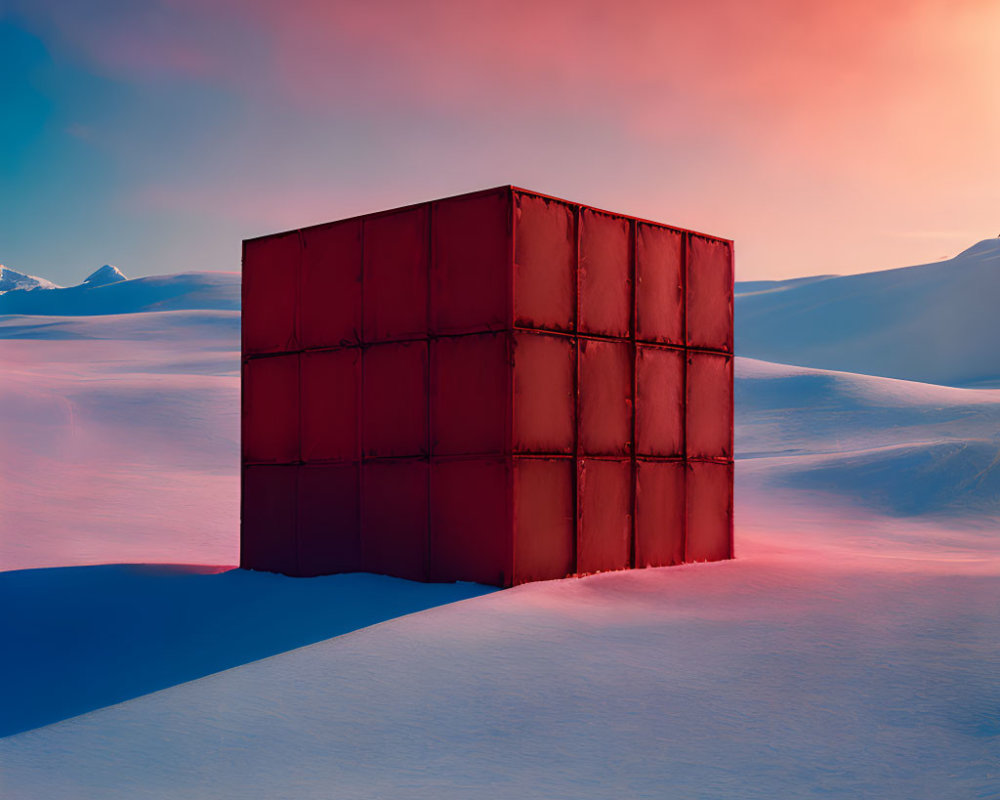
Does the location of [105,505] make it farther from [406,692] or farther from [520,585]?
[406,692]

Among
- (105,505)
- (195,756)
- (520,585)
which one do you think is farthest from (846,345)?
(195,756)

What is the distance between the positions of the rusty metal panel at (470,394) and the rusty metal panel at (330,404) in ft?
5.32

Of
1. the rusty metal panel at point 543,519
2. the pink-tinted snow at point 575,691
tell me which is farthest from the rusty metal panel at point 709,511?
the rusty metal panel at point 543,519

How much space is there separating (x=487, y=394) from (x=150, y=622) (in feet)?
17.3

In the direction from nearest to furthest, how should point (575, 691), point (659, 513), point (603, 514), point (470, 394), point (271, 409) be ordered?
point (575, 691) < point (470, 394) < point (603, 514) < point (659, 513) < point (271, 409)

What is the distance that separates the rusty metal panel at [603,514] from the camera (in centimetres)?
1460

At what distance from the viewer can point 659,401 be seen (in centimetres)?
1609

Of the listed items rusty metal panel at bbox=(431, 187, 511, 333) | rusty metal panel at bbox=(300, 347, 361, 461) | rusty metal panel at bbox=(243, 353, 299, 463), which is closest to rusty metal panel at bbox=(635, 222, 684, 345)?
rusty metal panel at bbox=(431, 187, 511, 333)

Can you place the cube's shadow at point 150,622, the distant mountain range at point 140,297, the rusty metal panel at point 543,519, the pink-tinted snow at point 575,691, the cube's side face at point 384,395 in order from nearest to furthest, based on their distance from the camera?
the pink-tinted snow at point 575,691 < the cube's shadow at point 150,622 < the rusty metal panel at point 543,519 < the cube's side face at point 384,395 < the distant mountain range at point 140,297

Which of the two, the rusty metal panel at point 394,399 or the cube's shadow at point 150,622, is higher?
the rusty metal panel at point 394,399

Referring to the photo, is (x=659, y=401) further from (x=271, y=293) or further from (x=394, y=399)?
(x=271, y=293)

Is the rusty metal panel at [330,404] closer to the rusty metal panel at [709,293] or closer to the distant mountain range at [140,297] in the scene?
the rusty metal panel at [709,293]

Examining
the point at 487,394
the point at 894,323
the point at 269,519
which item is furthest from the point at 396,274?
the point at 894,323

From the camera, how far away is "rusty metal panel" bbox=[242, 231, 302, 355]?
16.8 metres
